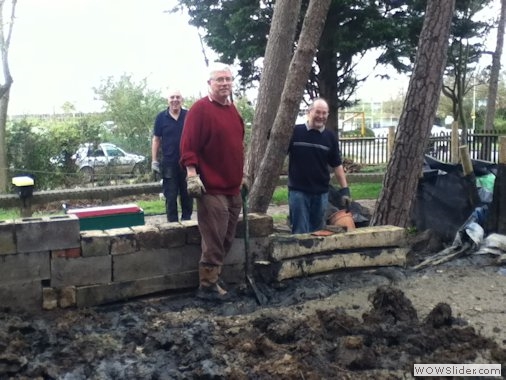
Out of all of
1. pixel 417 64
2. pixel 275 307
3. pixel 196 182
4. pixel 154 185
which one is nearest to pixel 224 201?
pixel 196 182

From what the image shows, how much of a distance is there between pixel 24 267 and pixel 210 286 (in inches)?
56.9

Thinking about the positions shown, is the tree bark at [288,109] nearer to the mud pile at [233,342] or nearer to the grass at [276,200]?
the mud pile at [233,342]

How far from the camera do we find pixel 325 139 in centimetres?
611

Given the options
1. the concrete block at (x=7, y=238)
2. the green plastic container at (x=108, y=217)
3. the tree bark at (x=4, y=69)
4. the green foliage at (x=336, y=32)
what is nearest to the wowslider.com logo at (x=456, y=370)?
the concrete block at (x=7, y=238)

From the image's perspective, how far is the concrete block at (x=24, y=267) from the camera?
4.52 m

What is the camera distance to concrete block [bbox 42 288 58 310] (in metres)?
4.64

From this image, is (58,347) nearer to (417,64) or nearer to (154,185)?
(417,64)

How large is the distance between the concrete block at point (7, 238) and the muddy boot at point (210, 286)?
1.44 metres

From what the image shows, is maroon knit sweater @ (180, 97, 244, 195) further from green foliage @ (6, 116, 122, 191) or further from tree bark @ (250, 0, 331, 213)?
green foliage @ (6, 116, 122, 191)

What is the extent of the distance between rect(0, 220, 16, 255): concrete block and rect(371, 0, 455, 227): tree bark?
163 inches

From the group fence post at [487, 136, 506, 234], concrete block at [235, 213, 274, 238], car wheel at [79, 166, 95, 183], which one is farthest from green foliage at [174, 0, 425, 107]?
concrete block at [235, 213, 274, 238]

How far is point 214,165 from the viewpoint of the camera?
486 centimetres

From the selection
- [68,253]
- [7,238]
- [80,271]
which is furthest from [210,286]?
[7,238]

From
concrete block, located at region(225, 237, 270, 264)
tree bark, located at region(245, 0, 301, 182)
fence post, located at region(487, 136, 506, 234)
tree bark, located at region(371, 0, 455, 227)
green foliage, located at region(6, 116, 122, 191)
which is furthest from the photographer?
green foliage, located at region(6, 116, 122, 191)
